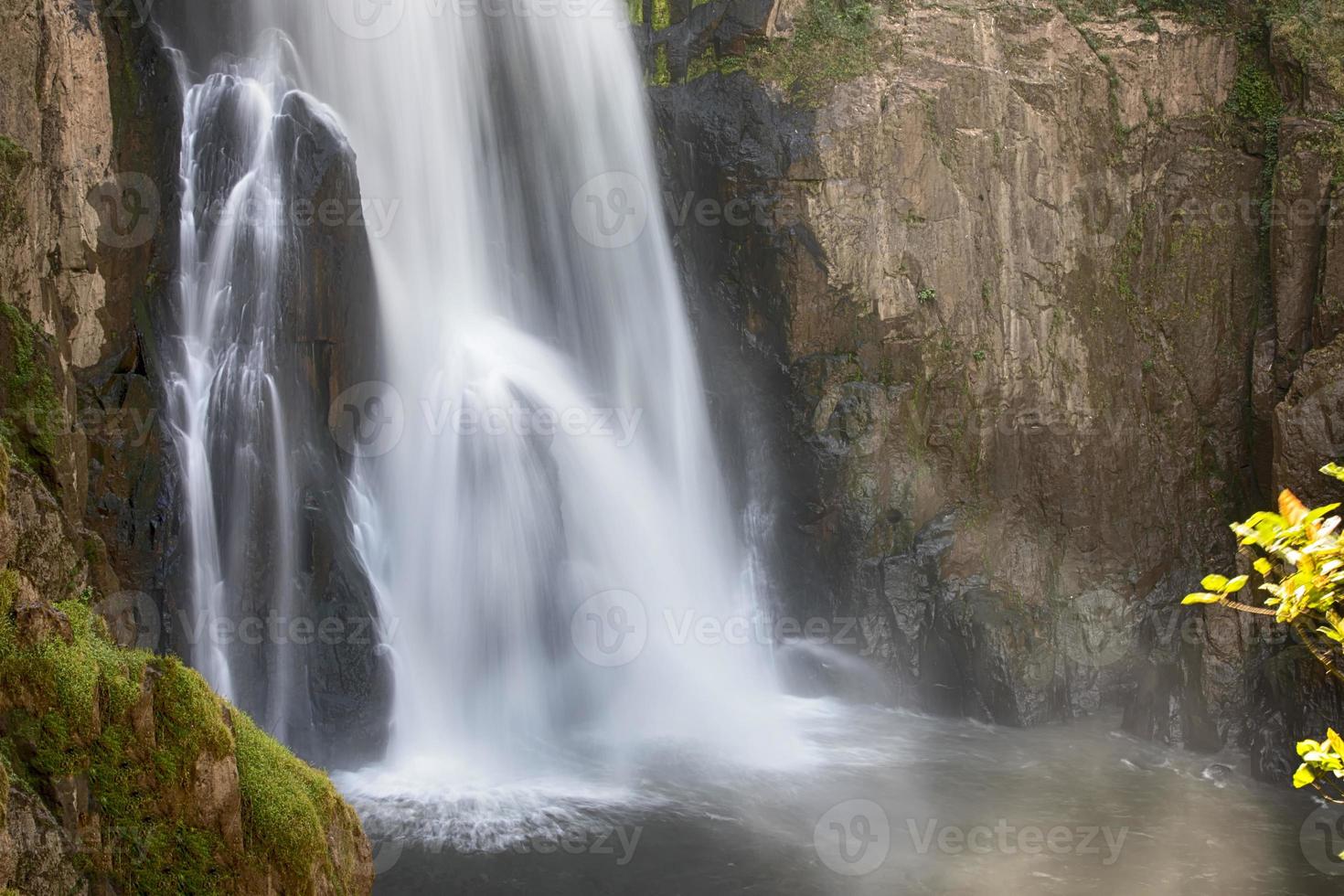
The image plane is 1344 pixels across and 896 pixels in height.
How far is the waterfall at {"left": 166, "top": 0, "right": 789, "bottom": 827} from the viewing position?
41.4ft

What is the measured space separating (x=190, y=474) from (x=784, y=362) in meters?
7.88

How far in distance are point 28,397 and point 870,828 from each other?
8.27 m

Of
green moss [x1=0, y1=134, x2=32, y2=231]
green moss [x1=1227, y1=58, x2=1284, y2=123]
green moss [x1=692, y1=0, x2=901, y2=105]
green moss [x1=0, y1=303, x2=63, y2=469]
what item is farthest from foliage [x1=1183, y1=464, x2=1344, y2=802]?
green moss [x1=1227, y1=58, x2=1284, y2=123]

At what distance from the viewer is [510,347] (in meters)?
14.9

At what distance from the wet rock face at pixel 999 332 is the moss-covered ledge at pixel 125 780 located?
10.1 m

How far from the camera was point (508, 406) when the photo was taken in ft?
46.7

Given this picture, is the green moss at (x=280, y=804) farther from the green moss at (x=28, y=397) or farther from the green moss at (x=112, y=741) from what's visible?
the green moss at (x=28, y=397)

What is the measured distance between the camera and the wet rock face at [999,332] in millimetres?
15875

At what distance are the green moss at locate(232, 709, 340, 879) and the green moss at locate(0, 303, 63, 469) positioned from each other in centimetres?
273

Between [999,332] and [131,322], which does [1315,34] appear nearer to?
[999,332]

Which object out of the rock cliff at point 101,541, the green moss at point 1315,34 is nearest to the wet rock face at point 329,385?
the rock cliff at point 101,541

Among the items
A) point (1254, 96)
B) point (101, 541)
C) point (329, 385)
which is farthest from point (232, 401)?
point (1254, 96)

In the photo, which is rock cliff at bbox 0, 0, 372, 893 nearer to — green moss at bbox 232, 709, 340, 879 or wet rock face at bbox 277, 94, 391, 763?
green moss at bbox 232, 709, 340, 879

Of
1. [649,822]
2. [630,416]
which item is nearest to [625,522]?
[630,416]
